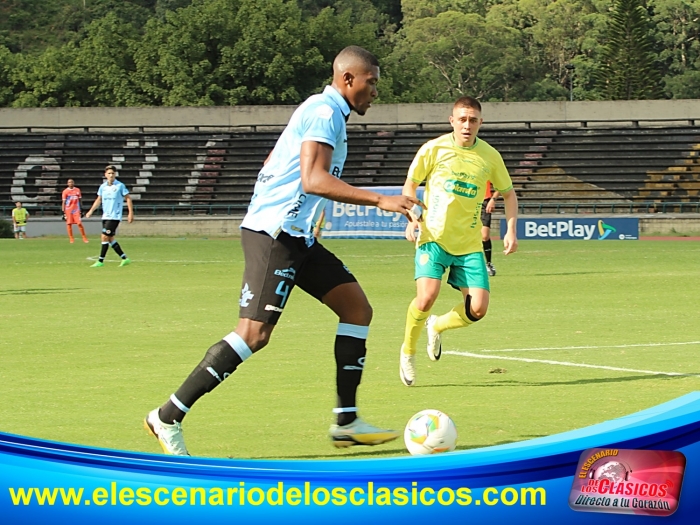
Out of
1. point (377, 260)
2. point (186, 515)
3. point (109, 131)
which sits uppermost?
point (109, 131)

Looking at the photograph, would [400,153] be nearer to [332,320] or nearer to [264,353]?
[332,320]

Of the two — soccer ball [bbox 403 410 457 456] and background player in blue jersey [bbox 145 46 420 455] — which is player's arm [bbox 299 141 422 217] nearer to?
background player in blue jersey [bbox 145 46 420 455]

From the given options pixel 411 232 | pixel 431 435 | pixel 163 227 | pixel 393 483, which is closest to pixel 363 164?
pixel 163 227

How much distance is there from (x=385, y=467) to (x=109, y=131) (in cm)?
5332

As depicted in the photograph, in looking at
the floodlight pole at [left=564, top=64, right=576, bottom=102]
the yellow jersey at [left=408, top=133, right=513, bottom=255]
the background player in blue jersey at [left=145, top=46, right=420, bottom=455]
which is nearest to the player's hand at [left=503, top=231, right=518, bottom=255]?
the yellow jersey at [left=408, top=133, right=513, bottom=255]

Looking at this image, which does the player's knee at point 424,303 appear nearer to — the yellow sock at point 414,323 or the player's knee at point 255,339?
the yellow sock at point 414,323

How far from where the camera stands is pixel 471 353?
10.2m

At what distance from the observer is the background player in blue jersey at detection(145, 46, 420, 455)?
5500mm

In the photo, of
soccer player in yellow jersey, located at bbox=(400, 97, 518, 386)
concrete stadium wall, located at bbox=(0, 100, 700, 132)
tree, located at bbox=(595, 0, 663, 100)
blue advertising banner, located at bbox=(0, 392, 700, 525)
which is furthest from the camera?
tree, located at bbox=(595, 0, 663, 100)

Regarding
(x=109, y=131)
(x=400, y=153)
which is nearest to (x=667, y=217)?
(x=400, y=153)

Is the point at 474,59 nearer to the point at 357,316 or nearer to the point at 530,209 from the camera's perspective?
the point at 530,209

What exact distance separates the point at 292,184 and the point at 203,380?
3.51ft

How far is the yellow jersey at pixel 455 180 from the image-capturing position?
29.7 ft

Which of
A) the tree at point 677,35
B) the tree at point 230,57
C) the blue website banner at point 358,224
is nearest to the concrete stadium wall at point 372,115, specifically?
the blue website banner at point 358,224
